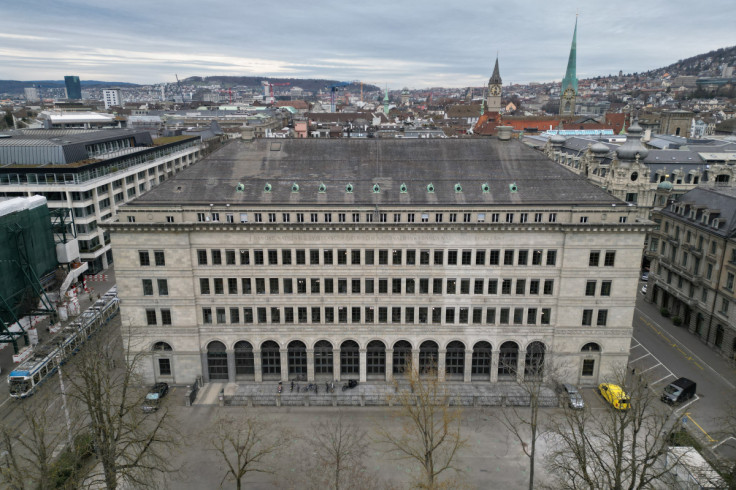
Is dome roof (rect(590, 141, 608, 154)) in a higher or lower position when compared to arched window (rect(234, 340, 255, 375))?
higher

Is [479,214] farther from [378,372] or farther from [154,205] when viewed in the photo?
[154,205]

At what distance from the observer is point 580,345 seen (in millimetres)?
68562

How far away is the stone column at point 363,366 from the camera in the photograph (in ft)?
228

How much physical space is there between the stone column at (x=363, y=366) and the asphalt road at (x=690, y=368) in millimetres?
34103

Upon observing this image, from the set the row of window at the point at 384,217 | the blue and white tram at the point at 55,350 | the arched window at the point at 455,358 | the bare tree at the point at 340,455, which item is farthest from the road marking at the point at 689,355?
the blue and white tram at the point at 55,350

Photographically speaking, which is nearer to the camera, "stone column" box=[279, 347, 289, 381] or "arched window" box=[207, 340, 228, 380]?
"stone column" box=[279, 347, 289, 381]

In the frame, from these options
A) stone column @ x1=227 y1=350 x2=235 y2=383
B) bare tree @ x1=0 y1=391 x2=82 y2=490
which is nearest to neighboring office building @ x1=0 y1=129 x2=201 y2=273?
stone column @ x1=227 y1=350 x2=235 y2=383

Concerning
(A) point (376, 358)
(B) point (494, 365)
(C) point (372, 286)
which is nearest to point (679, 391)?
(B) point (494, 365)

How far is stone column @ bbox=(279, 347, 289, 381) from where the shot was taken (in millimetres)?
69438

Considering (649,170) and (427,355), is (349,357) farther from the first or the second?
(649,170)

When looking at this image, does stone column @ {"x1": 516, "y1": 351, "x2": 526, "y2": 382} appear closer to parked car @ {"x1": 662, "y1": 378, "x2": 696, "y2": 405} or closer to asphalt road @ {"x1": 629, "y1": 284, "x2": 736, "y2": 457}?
asphalt road @ {"x1": 629, "y1": 284, "x2": 736, "y2": 457}

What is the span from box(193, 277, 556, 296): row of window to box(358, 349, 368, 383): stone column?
9.03 meters

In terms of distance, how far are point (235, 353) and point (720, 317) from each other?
73967mm

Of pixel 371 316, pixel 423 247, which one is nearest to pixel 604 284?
pixel 423 247
